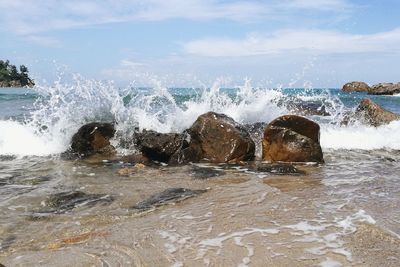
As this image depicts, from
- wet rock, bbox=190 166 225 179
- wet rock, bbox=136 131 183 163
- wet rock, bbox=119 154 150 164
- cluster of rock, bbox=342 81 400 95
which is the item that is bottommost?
wet rock, bbox=119 154 150 164

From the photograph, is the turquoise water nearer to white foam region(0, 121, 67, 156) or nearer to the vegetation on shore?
white foam region(0, 121, 67, 156)

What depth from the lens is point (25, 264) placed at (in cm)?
323

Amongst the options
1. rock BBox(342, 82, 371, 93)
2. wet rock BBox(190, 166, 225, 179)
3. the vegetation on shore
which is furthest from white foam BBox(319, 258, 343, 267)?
the vegetation on shore

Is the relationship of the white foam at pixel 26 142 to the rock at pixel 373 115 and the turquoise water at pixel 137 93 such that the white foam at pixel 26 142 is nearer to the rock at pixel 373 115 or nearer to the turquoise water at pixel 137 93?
the turquoise water at pixel 137 93

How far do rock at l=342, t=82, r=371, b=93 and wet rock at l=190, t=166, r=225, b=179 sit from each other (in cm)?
4924

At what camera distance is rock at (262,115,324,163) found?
7707 millimetres

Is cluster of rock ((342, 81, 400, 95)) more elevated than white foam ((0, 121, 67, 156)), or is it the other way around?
cluster of rock ((342, 81, 400, 95))

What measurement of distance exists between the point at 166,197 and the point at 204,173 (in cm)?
158

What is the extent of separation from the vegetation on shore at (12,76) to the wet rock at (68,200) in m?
88.8

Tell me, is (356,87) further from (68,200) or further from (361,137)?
(68,200)

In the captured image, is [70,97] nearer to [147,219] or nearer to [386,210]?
[147,219]

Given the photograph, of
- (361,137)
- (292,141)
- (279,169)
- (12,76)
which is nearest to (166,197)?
(279,169)

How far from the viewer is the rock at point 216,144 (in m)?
7.78

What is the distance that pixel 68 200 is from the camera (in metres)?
5.10
